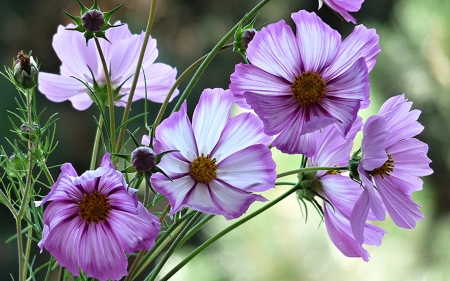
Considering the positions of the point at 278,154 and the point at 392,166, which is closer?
the point at 392,166

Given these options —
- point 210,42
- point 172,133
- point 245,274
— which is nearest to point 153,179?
point 172,133

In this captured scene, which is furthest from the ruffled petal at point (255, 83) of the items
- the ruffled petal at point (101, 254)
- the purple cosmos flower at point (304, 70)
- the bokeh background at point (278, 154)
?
the bokeh background at point (278, 154)

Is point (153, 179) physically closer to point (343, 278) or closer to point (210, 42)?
point (343, 278)

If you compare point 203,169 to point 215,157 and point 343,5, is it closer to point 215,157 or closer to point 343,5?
point 215,157

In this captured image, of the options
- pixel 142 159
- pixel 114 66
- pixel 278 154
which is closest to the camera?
pixel 142 159

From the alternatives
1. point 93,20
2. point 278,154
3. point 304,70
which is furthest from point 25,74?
point 278,154

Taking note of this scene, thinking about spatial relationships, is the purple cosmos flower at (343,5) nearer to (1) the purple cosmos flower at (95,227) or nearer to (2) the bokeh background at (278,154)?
(1) the purple cosmos flower at (95,227)

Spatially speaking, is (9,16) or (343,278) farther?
(9,16)

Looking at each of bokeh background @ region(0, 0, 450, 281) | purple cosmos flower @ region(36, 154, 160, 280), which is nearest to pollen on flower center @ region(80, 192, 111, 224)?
purple cosmos flower @ region(36, 154, 160, 280)
